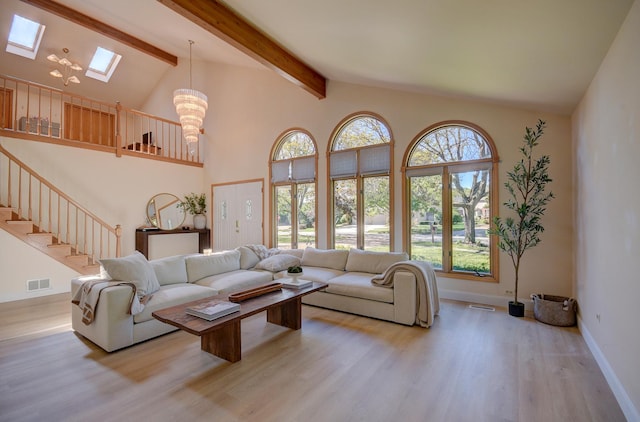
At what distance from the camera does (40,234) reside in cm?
475

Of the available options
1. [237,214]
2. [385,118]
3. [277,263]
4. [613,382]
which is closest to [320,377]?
[613,382]

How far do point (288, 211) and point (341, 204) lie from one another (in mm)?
1294

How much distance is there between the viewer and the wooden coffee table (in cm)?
228

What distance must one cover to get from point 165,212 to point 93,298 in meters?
4.41

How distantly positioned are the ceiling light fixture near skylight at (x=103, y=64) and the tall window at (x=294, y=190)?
16.8ft

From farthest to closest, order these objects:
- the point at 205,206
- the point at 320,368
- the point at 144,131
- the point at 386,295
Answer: the point at 144,131 → the point at 205,206 → the point at 386,295 → the point at 320,368

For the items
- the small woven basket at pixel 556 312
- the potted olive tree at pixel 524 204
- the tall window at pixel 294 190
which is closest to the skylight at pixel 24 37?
the tall window at pixel 294 190

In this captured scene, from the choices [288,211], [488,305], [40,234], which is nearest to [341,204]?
[288,211]

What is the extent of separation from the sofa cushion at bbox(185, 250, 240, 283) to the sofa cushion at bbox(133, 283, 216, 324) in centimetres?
26

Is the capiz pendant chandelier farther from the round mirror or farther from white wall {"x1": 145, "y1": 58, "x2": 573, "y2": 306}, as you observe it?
the round mirror

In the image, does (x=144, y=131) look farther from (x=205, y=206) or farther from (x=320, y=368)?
(x=320, y=368)

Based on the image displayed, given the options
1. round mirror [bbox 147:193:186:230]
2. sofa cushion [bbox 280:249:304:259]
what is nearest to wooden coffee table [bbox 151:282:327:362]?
sofa cushion [bbox 280:249:304:259]

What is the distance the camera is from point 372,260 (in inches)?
171

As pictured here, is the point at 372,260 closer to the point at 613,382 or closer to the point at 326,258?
the point at 326,258
